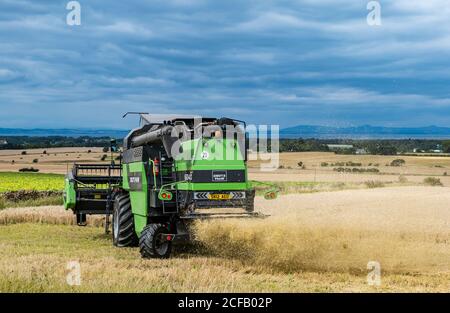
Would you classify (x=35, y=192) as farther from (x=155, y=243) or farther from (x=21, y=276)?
(x=21, y=276)

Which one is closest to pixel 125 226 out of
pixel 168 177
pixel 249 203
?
pixel 168 177

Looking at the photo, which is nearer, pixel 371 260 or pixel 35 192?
pixel 371 260

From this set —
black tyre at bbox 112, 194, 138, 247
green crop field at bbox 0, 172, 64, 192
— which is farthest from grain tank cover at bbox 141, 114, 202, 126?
green crop field at bbox 0, 172, 64, 192

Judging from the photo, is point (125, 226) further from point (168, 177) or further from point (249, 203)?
point (249, 203)

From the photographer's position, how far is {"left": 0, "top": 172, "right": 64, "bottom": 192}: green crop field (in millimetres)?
37938

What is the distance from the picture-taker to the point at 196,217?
12.7m

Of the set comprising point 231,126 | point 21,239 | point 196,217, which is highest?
point 231,126

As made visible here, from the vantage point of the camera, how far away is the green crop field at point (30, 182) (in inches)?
1494

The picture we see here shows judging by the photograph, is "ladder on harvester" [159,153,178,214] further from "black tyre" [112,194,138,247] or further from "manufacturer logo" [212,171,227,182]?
"black tyre" [112,194,138,247]

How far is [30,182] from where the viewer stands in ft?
138

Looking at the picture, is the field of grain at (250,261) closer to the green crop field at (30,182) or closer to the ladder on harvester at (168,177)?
the ladder on harvester at (168,177)

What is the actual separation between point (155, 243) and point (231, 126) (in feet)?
9.40

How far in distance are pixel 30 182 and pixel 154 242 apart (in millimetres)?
31045
